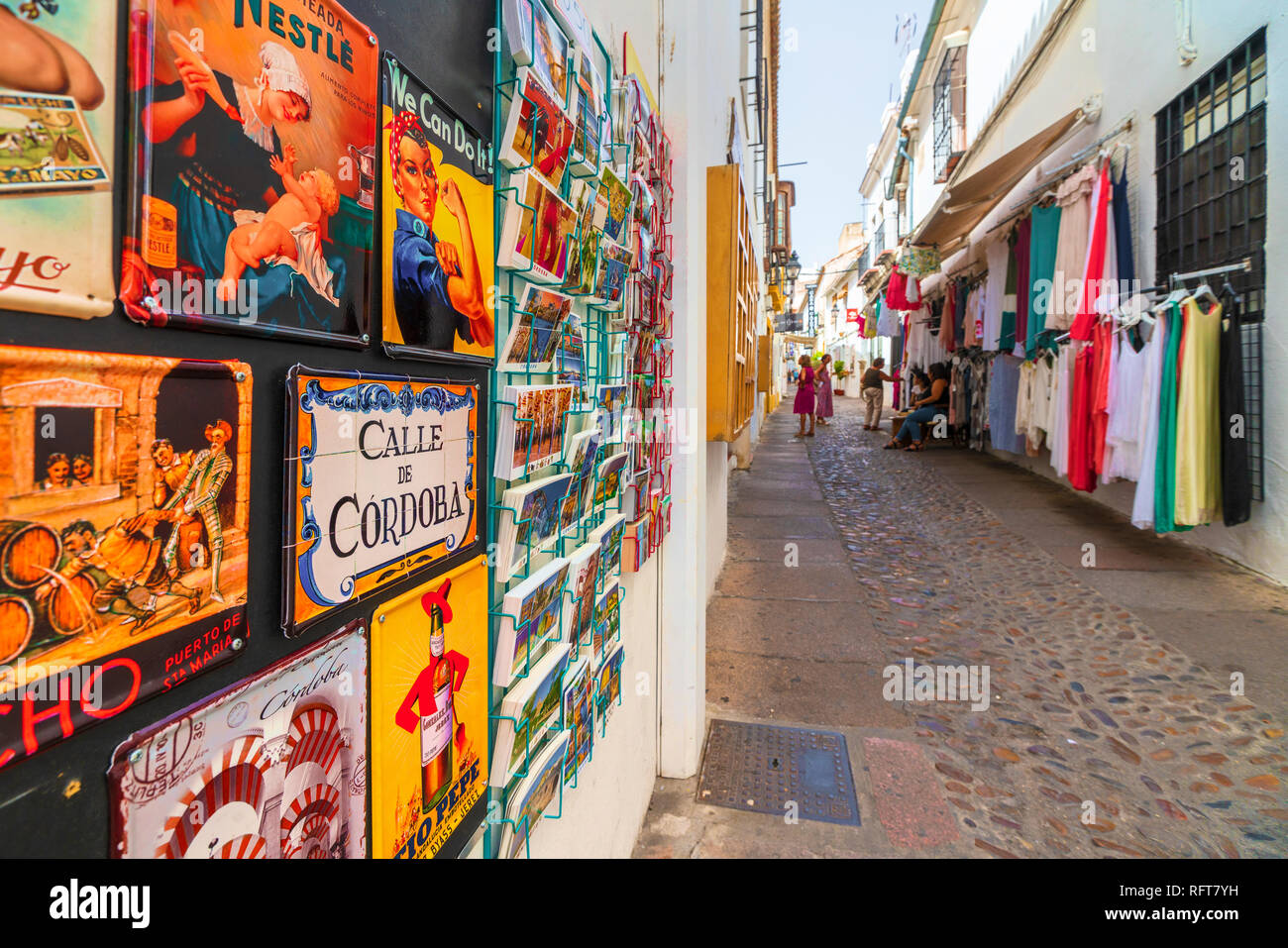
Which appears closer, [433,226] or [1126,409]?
[433,226]

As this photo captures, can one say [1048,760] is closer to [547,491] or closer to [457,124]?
[547,491]

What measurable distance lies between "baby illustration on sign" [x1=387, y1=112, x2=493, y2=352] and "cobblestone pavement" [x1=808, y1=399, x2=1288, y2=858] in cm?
245

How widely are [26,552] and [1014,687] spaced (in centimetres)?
391

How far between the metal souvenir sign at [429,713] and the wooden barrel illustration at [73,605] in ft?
1.14

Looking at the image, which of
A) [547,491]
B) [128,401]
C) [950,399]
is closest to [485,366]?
[547,491]

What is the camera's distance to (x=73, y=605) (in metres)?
0.48

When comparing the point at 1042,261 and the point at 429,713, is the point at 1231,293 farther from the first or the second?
the point at 429,713

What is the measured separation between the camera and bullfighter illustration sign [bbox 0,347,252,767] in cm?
44

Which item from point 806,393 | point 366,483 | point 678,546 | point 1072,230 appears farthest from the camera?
point 806,393

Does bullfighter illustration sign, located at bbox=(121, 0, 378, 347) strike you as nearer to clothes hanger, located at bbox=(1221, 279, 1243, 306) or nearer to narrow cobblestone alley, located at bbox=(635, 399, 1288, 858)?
narrow cobblestone alley, located at bbox=(635, 399, 1288, 858)

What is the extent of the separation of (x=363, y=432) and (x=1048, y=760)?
311 cm

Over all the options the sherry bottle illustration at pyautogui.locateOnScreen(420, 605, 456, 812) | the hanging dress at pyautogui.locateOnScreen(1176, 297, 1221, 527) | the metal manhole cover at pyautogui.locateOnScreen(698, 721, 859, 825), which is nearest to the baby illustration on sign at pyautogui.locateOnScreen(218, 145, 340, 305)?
the sherry bottle illustration at pyautogui.locateOnScreen(420, 605, 456, 812)

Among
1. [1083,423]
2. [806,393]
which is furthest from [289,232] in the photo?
[806,393]

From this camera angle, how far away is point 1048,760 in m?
2.78
